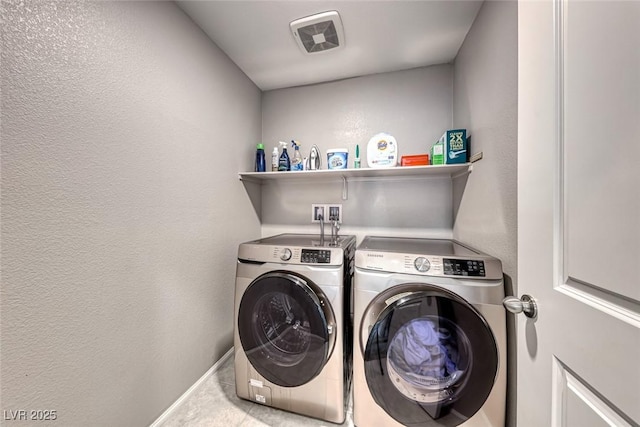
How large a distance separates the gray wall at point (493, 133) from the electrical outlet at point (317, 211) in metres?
1.07

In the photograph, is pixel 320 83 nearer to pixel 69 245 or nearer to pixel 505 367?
pixel 69 245

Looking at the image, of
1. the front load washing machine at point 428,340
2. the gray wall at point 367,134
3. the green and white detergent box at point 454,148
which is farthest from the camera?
the gray wall at point 367,134

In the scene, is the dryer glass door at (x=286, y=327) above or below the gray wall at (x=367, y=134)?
below

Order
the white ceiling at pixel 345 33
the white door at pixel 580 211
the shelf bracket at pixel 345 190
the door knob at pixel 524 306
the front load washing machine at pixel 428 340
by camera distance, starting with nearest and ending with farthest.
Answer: the white door at pixel 580 211 → the door knob at pixel 524 306 → the front load washing machine at pixel 428 340 → the white ceiling at pixel 345 33 → the shelf bracket at pixel 345 190

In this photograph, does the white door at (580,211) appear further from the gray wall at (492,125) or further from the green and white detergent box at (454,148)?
the green and white detergent box at (454,148)

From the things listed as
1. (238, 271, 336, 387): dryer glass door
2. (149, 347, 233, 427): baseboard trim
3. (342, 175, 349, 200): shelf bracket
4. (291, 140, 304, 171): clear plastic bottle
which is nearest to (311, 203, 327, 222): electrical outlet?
(342, 175, 349, 200): shelf bracket

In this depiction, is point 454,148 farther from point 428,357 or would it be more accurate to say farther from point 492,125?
point 428,357

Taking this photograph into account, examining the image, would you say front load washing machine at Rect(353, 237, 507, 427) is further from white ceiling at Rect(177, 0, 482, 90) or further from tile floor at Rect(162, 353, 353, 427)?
white ceiling at Rect(177, 0, 482, 90)

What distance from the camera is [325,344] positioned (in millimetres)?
1145

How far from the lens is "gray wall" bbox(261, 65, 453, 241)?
179 centimetres

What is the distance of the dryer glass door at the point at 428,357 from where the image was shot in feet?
3.14

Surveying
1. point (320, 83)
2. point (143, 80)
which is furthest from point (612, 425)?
point (320, 83)

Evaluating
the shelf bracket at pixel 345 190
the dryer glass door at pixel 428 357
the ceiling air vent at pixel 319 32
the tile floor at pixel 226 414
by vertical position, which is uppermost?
the ceiling air vent at pixel 319 32

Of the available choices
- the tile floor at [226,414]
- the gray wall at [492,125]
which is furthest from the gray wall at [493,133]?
the tile floor at [226,414]
